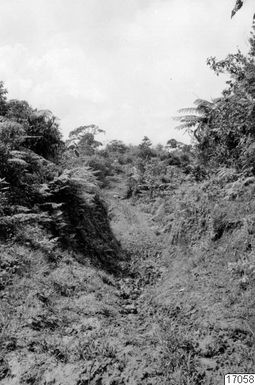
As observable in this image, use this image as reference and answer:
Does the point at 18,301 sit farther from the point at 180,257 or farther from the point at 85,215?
the point at 85,215

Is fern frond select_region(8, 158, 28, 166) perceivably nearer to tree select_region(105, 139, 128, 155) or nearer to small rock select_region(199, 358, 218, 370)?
small rock select_region(199, 358, 218, 370)

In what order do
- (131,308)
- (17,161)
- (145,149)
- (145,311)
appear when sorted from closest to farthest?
(145,311) → (131,308) → (17,161) → (145,149)

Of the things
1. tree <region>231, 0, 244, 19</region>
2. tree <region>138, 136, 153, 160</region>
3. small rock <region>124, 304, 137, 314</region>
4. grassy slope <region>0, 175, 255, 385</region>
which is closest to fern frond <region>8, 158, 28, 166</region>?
grassy slope <region>0, 175, 255, 385</region>

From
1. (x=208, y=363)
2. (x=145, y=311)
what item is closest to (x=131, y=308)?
(x=145, y=311)

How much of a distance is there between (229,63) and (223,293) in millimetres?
7647

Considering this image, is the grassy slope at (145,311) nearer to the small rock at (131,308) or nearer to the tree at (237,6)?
the small rock at (131,308)

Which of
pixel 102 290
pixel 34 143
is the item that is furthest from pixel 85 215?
pixel 102 290

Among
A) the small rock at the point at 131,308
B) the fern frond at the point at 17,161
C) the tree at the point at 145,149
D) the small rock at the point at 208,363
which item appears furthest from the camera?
the tree at the point at 145,149

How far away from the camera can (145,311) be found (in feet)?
24.9

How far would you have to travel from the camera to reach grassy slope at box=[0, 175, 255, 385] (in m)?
4.85

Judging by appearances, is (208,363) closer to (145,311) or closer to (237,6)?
(145,311)

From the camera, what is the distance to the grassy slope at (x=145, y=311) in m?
4.85

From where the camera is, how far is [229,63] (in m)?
11.4

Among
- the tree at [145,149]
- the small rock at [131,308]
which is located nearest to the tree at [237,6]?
the small rock at [131,308]
